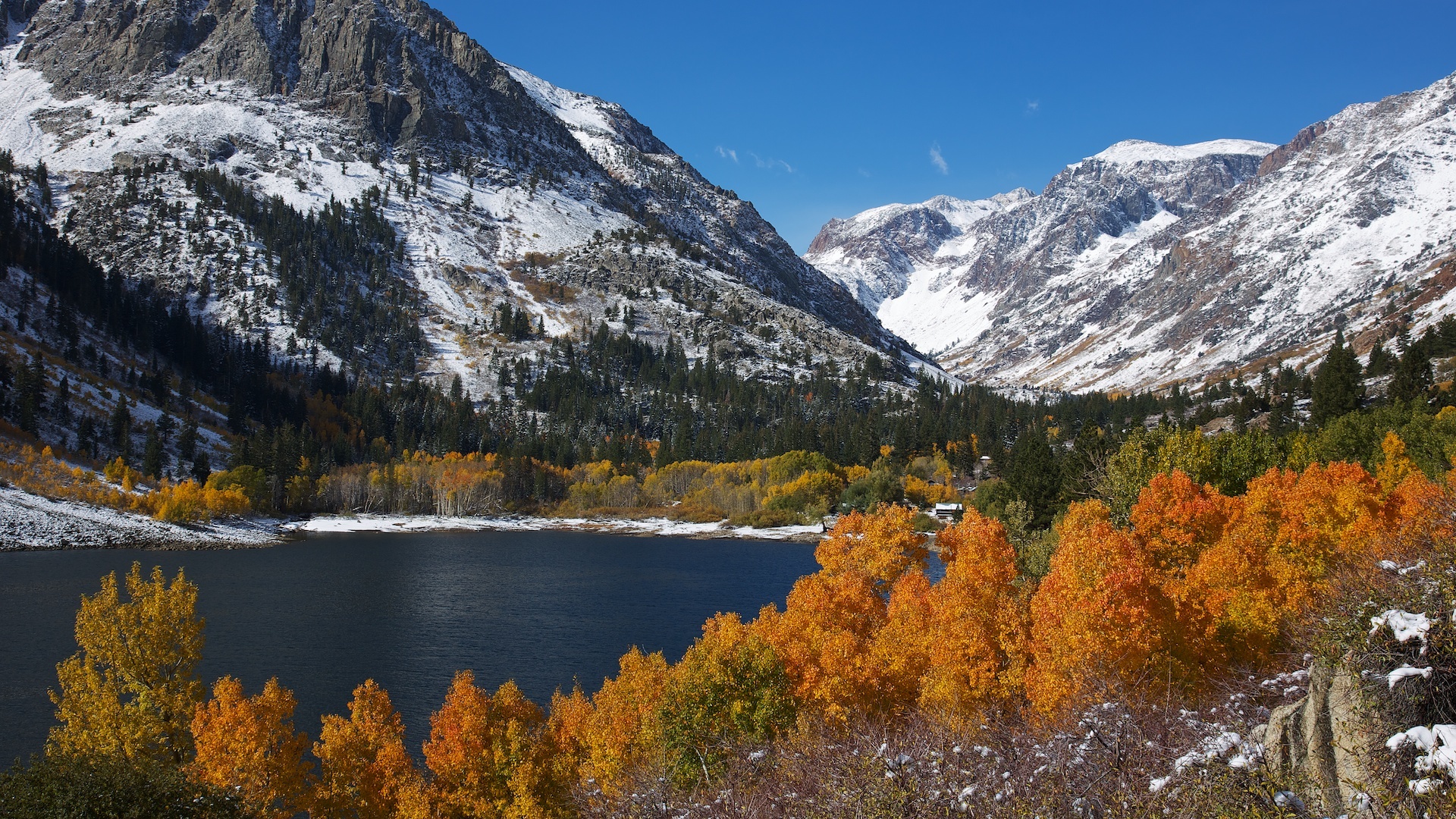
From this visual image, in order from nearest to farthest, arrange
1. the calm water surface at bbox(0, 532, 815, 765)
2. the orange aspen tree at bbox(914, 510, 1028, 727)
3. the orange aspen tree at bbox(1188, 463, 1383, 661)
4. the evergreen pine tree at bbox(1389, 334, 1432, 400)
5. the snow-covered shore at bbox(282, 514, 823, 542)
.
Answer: the orange aspen tree at bbox(914, 510, 1028, 727)
the orange aspen tree at bbox(1188, 463, 1383, 661)
the calm water surface at bbox(0, 532, 815, 765)
the evergreen pine tree at bbox(1389, 334, 1432, 400)
the snow-covered shore at bbox(282, 514, 823, 542)

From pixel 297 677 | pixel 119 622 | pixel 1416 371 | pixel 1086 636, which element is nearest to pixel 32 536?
pixel 297 677

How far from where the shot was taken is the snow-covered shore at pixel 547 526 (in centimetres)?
14788

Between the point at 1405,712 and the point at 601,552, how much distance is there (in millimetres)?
115733

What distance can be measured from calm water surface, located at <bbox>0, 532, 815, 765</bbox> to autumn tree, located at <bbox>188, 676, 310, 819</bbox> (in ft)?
38.6

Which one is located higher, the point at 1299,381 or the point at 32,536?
the point at 1299,381

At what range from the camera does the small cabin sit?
5369 inches

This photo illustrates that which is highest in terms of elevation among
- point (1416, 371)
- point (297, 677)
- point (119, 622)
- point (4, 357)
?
point (4, 357)

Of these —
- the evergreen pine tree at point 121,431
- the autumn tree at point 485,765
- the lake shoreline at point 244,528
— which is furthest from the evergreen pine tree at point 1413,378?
the evergreen pine tree at point 121,431

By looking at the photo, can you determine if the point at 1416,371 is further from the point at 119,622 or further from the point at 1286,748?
the point at 119,622

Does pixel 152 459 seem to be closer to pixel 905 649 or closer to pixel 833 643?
pixel 833 643

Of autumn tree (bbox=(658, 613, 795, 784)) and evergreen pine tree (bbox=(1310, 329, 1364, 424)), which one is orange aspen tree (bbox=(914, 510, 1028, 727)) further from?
evergreen pine tree (bbox=(1310, 329, 1364, 424))

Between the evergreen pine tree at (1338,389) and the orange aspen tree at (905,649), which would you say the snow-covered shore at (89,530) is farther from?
the evergreen pine tree at (1338,389)

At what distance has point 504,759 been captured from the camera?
108 feet

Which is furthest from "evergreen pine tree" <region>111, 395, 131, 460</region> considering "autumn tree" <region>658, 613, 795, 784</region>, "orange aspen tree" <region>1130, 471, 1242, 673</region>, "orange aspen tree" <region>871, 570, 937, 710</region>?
"orange aspen tree" <region>1130, 471, 1242, 673</region>
